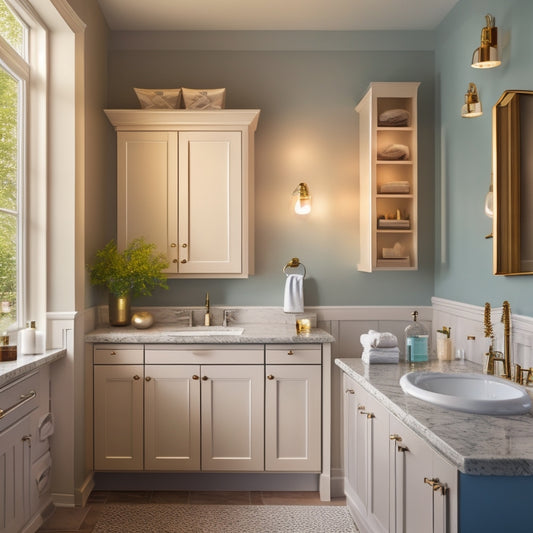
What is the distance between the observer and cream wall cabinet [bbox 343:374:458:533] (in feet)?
5.63

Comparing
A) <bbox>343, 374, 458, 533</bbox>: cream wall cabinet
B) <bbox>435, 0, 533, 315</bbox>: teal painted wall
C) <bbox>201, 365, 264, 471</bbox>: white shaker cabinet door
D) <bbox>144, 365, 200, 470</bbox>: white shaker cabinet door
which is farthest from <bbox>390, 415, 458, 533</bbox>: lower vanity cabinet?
<bbox>144, 365, 200, 470</bbox>: white shaker cabinet door

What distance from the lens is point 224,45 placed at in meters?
3.86

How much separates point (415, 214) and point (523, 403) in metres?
1.83

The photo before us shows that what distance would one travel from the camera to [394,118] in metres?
3.55

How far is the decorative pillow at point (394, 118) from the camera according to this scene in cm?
354

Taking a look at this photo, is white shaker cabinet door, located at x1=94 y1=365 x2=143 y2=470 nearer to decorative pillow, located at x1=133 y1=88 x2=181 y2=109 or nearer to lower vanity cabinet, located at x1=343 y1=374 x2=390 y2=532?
lower vanity cabinet, located at x1=343 y1=374 x2=390 y2=532

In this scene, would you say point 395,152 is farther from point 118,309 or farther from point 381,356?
point 118,309

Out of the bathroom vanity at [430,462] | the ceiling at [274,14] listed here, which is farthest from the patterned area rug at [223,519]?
the ceiling at [274,14]

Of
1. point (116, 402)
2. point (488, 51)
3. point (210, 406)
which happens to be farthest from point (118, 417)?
point (488, 51)

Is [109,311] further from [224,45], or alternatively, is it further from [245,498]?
[224,45]

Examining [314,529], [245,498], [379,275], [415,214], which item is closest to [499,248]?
[415,214]

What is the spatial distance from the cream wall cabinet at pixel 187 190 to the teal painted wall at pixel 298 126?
0.83ft

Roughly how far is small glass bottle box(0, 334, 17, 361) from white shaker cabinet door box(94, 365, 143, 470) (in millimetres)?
751

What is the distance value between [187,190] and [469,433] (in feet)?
7.96
